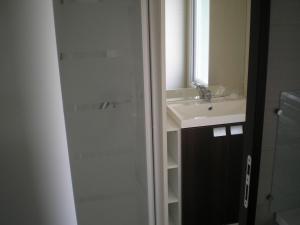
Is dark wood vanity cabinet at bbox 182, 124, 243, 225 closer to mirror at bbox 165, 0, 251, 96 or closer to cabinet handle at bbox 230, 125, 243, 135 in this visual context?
cabinet handle at bbox 230, 125, 243, 135

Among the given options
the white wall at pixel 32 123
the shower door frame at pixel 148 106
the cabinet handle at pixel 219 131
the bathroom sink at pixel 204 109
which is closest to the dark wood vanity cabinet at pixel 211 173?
the cabinet handle at pixel 219 131

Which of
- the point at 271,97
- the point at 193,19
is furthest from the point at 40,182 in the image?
the point at 193,19

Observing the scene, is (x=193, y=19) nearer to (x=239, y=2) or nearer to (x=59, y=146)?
A: (x=239, y=2)

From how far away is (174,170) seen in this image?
2.16 metres

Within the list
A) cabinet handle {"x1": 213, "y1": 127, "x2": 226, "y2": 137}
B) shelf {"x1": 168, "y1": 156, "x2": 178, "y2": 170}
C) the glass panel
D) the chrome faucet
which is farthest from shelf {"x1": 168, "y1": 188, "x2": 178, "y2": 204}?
the glass panel

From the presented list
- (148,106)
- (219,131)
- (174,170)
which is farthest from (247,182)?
(174,170)

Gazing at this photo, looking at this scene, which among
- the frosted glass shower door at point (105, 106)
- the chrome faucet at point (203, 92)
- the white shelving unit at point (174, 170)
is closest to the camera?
the frosted glass shower door at point (105, 106)

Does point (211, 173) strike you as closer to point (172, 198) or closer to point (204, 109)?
point (172, 198)

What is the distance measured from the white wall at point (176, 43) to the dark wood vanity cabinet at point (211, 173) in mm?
521

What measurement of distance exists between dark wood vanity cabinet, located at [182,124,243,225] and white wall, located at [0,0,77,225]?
0.99m

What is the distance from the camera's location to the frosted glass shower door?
1406 millimetres

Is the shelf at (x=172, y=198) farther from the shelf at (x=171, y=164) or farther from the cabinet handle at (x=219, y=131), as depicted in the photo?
the cabinet handle at (x=219, y=131)

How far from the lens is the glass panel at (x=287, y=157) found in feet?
3.05

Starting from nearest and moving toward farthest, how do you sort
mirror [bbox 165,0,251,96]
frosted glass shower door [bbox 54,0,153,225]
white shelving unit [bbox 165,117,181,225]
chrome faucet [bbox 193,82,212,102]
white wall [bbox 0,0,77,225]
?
white wall [bbox 0,0,77,225] < frosted glass shower door [bbox 54,0,153,225] < white shelving unit [bbox 165,117,181,225] < mirror [bbox 165,0,251,96] < chrome faucet [bbox 193,82,212,102]
